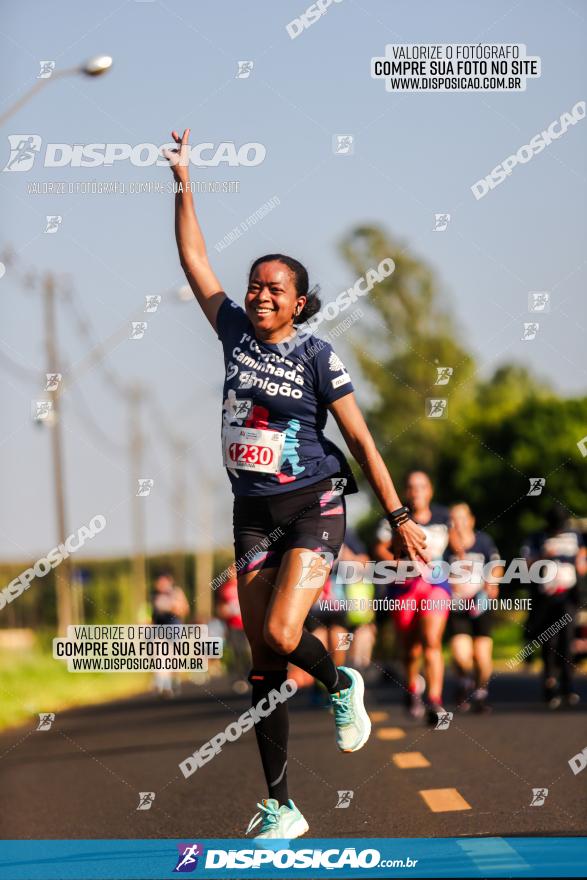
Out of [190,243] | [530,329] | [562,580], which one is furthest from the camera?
[562,580]

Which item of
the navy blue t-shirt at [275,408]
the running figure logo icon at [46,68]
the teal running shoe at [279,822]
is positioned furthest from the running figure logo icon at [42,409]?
the teal running shoe at [279,822]

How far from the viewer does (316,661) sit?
5.57 m

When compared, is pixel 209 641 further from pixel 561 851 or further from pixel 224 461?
pixel 561 851

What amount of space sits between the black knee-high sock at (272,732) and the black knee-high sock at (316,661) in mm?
121

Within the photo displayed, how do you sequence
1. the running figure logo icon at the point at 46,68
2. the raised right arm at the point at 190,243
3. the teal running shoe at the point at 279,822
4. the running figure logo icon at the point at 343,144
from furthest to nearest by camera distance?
the running figure logo icon at the point at 343,144 → the raised right arm at the point at 190,243 → the running figure logo icon at the point at 46,68 → the teal running shoe at the point at 279,822

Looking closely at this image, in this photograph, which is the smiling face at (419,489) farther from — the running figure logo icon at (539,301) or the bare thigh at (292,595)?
the bare thigh at (292,595)

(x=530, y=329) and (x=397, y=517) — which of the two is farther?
(x=530, y=329)

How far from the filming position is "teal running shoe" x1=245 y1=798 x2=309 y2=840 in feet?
17.5

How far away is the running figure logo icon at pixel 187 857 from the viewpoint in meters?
5.16

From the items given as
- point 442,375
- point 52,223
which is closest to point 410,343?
point 442,375

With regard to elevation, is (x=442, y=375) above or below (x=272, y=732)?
above

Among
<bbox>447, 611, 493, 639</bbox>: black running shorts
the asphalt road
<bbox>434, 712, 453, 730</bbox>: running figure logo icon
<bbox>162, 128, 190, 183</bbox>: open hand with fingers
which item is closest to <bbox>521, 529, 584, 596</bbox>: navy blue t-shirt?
<bbox>447, 611, 493, 639</bbox>: black running shorts

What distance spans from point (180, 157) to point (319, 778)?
401cm

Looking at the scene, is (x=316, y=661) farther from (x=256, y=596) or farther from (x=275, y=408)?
(x=275, y=408)
